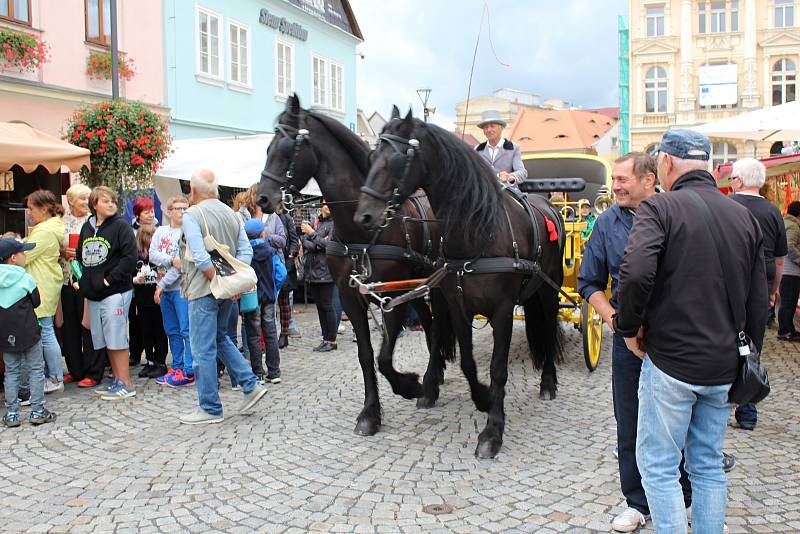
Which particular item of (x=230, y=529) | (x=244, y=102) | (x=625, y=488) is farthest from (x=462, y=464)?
(x=244, y=102)

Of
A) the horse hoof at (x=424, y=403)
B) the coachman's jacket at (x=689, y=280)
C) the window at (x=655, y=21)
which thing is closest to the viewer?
the coachman's jacket at (x=689, y=280)

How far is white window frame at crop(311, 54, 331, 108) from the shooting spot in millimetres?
21241

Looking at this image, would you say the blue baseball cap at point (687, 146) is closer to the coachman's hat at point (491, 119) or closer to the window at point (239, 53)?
the coachman's hat at point (491, 119)

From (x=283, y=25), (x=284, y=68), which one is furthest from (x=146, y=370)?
(x=283, y=25)

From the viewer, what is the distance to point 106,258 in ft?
19.4

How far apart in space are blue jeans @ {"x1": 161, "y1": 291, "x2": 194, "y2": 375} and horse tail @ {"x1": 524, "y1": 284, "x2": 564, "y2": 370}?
3075 millimetres

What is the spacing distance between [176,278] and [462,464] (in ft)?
10.6

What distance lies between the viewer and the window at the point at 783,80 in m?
39.3

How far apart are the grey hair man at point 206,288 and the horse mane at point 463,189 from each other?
5.67 feet

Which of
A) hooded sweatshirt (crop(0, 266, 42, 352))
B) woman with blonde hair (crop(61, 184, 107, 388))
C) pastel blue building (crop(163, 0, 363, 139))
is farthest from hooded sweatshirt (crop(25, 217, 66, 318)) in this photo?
pastel blue building (crop(163, 0, 363, 139))

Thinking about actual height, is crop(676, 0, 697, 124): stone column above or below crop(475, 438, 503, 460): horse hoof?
above

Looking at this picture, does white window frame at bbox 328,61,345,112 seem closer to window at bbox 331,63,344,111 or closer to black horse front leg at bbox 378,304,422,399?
window at bbox 331,63,344,111

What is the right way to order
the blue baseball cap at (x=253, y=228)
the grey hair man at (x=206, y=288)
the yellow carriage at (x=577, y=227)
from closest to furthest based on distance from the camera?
the grey hair man at (x=206, y=288)
the yellow carriage at (x=577, y=227)
the blue baseball cap at (x=253, y=228)

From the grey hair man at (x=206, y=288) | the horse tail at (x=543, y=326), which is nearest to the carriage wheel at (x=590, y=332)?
the horse tail at (x=543, y=326)
